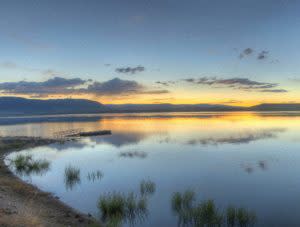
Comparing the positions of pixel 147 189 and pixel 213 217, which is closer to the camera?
pixel 213 217

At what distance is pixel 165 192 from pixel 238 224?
22.8ft

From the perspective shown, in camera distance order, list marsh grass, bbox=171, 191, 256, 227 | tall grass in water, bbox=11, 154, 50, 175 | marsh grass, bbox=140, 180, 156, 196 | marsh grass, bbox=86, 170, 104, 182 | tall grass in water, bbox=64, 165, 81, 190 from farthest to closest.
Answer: tall grass in water, bbox=11, 154, 50, 175 < marsh grass, bbox=86, 170, 104, 182 < tall grass in water, bbox=64, 165, 81, 190 < marsh grass, bbox=140, 180, 156, 196 < marsh grass, bbox=171, 191, 256, 227

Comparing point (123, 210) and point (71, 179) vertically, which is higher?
point (123, 210)

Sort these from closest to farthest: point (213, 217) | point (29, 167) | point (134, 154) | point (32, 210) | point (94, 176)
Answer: point (213, 217) → point (32, 210) → point (94, 176) → point (29, 167) → point (134, 154)

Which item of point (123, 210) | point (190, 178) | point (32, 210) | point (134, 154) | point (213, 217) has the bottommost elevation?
point (134, 154)

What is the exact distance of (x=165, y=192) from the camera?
787 inches

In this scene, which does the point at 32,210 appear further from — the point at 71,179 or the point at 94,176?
the point at 94,176

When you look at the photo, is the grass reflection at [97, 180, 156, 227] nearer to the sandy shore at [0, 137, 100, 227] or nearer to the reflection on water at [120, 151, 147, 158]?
the sandy shore at [0, 137, 100, 227]

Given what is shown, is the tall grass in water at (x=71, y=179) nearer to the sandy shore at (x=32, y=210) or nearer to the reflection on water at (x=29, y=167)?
the sandy shore at (x=32, y=210)

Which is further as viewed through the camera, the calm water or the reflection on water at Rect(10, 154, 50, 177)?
the reflection on water at Rect(10, 154, 50, 177)

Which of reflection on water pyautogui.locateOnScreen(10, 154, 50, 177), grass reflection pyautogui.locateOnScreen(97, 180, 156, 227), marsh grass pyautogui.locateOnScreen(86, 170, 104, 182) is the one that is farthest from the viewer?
reflection on water pyautogui.locateOnScreen(10, 154, 50, 177)

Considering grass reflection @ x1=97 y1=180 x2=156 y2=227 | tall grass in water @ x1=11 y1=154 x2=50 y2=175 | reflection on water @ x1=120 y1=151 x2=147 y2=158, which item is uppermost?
grass reflection @ x1=97 y1=180 x2=156 y2=227

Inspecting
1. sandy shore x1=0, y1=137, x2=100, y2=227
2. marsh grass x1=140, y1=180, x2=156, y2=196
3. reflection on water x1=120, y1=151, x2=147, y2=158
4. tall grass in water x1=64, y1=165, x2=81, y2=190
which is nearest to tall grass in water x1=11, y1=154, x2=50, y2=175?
tall grass in water x1=64, y1=165, x2=81, y2=190

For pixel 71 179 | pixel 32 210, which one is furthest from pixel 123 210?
pixel 71 179
